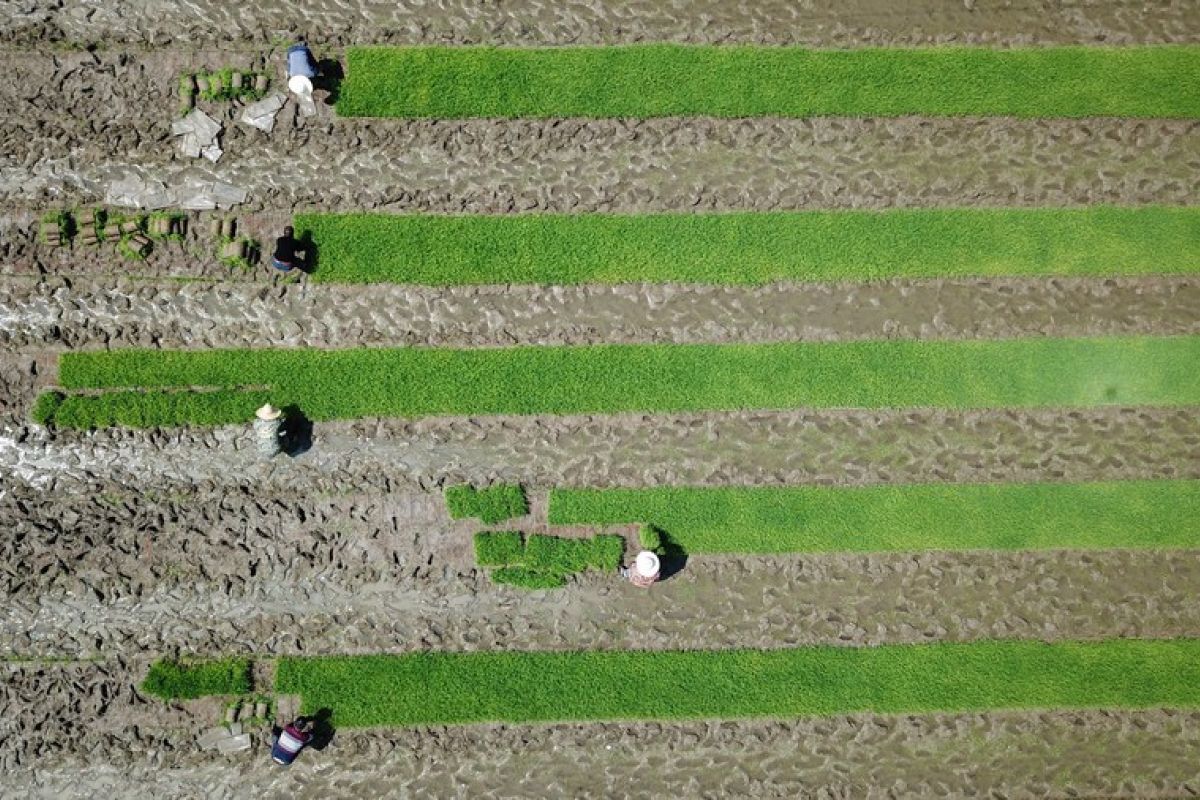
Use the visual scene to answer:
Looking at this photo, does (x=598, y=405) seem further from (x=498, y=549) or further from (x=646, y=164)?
(x=646, y=164)

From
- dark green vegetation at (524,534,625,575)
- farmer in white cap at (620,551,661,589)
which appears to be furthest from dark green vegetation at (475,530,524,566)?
farmer in white cap at (620,551,661,589)

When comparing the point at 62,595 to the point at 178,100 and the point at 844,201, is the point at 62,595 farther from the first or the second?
the point at 844,201

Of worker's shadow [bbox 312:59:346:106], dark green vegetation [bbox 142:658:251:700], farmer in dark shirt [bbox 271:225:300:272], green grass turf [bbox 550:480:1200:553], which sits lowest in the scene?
dark green vegetation [bbox 142:658:251:700]

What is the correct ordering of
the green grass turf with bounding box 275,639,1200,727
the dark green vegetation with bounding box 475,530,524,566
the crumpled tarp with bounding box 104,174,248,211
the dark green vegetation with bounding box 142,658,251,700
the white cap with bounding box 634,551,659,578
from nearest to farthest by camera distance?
→ the white cap with bounding box 634,551,659,578 → the dark green vegetation with bounding box 142,658,251,700 → the green grass turf with bounding box 275,639,1200,727 → the dark green vegetation with bounding box 475,530,524,566 → the crumpled tarp with bounding box 104,174,248,211

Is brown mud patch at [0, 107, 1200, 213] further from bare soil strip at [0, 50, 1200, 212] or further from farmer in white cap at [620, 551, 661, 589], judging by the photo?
farmer in white cap at [620, 551, 661, 589]

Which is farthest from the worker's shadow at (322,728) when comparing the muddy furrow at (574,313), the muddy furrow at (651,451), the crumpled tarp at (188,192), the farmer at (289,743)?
the crumpled tarp at (188,192)

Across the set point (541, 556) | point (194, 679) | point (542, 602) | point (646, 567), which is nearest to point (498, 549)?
point (541, 556)
